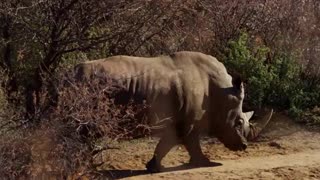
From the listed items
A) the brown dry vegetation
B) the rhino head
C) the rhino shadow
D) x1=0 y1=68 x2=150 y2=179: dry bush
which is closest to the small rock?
the rhino head

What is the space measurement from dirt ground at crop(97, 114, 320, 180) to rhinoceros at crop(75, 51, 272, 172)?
305 mm

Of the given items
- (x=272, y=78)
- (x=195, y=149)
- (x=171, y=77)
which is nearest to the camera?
(x=171, y=77)

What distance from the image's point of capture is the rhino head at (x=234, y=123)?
11.4 m

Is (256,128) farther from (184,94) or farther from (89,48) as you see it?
(89,48)

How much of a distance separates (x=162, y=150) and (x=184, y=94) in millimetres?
902

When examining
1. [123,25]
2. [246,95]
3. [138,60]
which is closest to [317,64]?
[246,95]

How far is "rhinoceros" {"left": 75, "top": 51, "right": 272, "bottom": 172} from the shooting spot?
10.5 m

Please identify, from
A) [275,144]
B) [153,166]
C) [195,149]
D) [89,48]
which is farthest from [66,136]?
[275,144]

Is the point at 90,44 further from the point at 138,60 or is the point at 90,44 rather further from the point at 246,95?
the point at 246,95

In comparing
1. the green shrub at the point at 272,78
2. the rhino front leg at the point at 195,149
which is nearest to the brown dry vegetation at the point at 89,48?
the green shrub at the point at 272,78

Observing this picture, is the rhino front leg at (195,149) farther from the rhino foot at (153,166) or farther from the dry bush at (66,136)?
the dry bush at (66,136)

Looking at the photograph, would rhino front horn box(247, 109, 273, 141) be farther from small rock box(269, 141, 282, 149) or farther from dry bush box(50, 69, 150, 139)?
dry bush box(50, 69, 150, 139)

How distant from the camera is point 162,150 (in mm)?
11047

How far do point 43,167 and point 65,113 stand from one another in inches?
27.9
